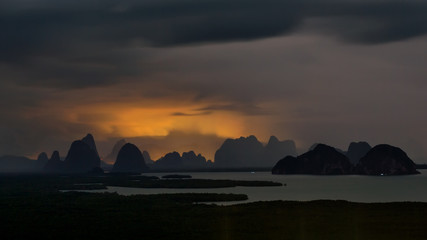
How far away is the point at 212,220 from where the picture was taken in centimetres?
6875

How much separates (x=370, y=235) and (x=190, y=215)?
25.4 m

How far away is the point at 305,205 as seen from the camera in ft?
283

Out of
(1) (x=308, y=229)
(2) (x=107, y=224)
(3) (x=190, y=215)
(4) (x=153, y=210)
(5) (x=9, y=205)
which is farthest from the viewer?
(5) (x=9, y=205)

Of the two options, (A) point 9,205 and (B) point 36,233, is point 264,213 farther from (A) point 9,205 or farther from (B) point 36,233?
(A) point 9,205

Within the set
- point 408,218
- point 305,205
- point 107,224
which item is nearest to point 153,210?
point 107,224

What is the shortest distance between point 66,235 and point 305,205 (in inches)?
1552

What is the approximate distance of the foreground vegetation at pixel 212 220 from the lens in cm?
5797

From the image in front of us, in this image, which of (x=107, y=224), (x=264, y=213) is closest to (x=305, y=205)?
(x=264, y=213)

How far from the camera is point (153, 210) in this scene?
81.4 metres

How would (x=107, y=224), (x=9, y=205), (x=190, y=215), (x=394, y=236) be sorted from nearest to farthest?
(x=394, y=236), (x=107, y=224), (x=190, y=215), (x=9, y=205)

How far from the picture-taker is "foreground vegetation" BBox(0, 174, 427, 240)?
58.0 metres

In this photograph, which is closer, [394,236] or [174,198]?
[394,236]

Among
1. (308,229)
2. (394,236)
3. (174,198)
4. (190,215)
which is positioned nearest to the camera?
(394,236)

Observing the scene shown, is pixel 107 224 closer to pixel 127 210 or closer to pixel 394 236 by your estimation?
pixel 127 210
